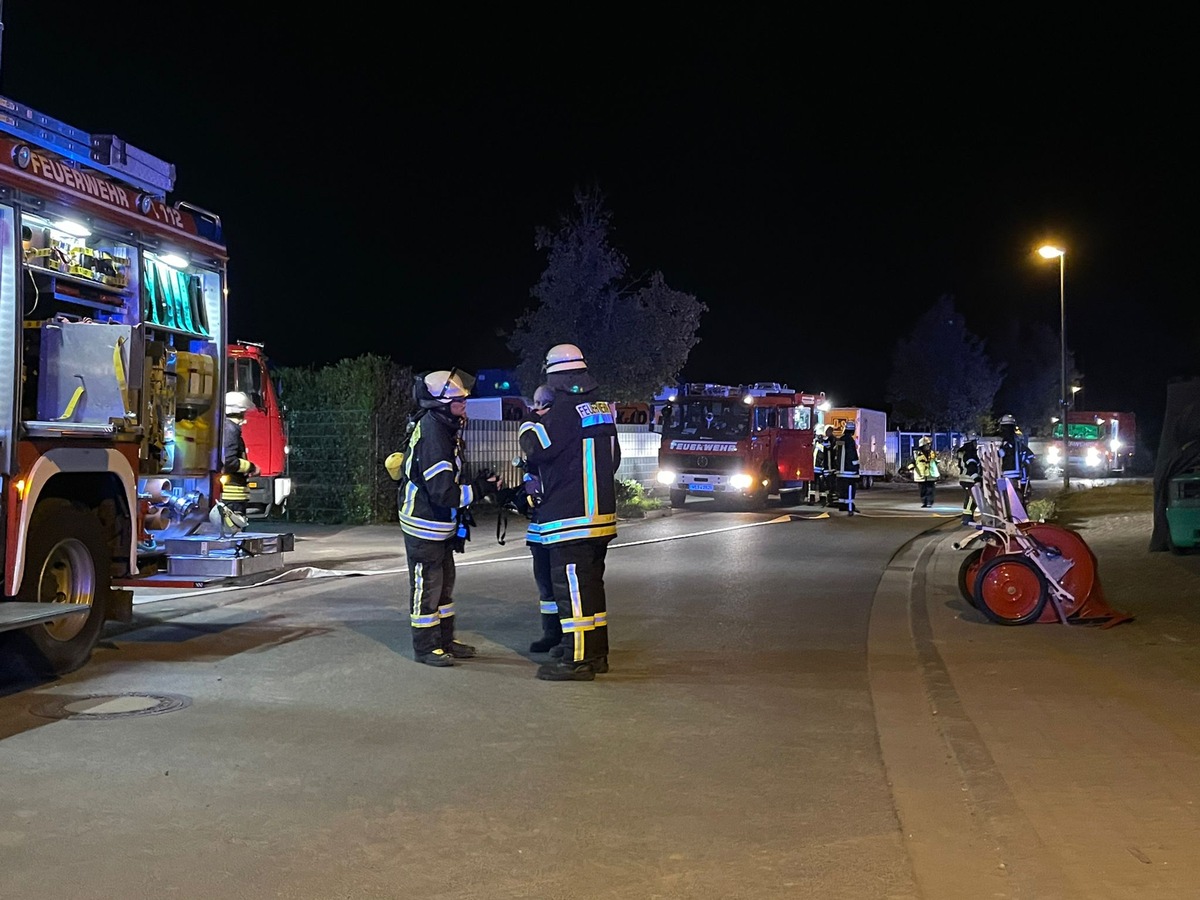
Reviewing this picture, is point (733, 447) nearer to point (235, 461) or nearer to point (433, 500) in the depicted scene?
point (235, 461)

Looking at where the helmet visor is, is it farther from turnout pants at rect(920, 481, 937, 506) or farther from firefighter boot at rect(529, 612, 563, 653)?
turnout pants at rect(920, 481, 937, 506)

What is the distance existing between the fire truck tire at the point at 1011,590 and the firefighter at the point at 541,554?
3728mm

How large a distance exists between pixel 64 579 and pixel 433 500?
243 centimetres

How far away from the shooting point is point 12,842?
174 inches

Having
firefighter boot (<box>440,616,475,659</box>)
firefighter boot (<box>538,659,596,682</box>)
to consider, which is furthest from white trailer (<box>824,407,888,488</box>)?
firefighter boot (<box>538,659,596,682</box>)

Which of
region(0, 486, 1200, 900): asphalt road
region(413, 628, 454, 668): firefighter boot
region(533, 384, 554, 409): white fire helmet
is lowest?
region(0, 486, 1200, 900): asphalt road

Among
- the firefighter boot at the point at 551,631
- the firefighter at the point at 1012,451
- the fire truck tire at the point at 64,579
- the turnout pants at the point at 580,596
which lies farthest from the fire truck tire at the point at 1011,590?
the firefighter at the point at 1012,451

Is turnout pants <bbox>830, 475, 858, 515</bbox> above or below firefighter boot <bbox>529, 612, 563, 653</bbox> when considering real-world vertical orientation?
above

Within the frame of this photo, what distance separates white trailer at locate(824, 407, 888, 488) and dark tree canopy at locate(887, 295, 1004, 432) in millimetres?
21466

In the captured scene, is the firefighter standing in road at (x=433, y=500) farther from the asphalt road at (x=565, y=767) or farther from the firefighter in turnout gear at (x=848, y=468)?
the firefighter in turnout gear at (x=848, y=468)

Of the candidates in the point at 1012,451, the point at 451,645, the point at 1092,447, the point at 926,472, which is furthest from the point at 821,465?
the point at 1092,447

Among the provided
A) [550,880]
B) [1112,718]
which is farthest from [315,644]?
[1112,718]

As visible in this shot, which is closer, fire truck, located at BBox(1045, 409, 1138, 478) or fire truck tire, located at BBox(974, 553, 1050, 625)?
fire truck tire, located at BBox(974, 553, 1050, 625)

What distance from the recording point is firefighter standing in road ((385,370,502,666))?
25.1 feet
